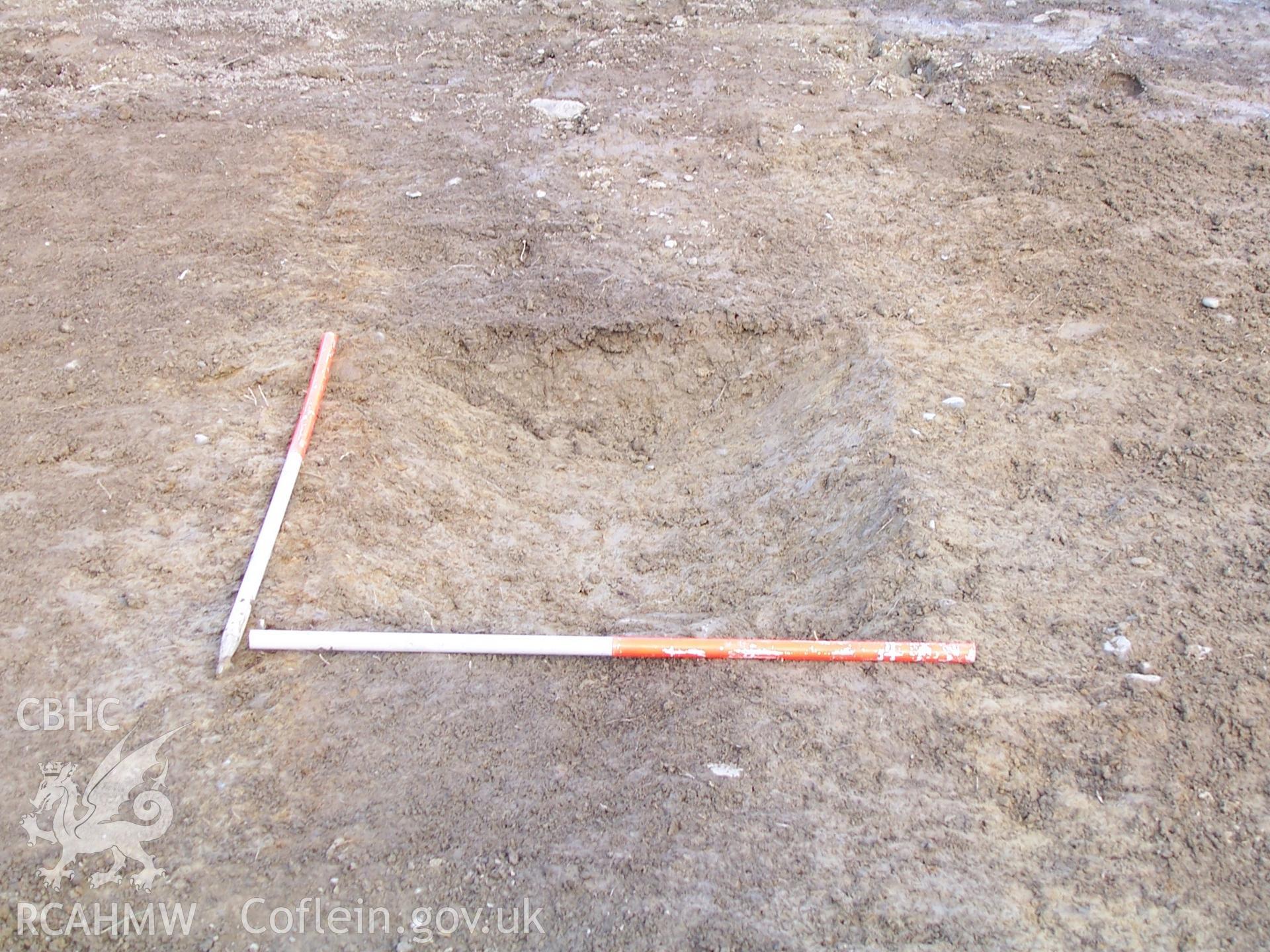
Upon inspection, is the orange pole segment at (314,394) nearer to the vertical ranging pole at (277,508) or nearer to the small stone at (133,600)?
the vertical ranging pole at (277,508)

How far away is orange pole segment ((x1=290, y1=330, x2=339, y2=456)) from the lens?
154 inches

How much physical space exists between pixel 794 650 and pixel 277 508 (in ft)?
6.84

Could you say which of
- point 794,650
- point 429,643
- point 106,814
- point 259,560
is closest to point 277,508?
point 259,560

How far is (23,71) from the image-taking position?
7406 millimetres

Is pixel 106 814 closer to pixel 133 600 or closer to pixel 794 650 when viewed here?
pixel 133 600

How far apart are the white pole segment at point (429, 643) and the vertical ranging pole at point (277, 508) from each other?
3.0 inches

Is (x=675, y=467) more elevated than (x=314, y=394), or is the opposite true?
(x=314, y=394)

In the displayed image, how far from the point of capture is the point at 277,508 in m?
3.57

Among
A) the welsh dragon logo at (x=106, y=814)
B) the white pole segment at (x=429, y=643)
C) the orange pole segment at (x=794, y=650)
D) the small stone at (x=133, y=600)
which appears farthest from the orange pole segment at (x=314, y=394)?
the orange pole segment at (x=794, y=650)

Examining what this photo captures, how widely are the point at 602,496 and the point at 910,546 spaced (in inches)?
63.8

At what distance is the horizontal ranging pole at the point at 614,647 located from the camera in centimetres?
293

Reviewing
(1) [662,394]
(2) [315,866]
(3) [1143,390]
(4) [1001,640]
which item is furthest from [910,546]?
(2) [315,866]

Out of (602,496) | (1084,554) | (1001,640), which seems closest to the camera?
(1001,640)

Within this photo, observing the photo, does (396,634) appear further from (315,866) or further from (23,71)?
(23,71)
